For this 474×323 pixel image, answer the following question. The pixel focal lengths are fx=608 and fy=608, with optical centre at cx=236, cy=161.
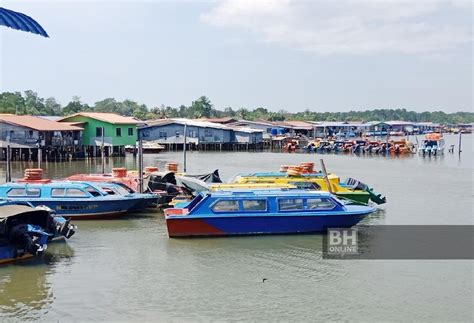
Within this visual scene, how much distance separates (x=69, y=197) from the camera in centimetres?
1947

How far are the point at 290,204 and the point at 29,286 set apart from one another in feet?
24.5

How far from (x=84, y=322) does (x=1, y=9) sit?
558 cm

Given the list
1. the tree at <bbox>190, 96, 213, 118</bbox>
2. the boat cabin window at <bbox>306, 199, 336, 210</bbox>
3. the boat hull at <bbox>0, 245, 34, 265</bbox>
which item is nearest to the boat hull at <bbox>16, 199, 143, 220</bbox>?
the boat hull at <bbox>0, 245, 34, 265</bbox>

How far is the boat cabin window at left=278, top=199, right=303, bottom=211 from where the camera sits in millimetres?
17141

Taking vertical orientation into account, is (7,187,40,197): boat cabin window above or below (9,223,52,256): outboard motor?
above

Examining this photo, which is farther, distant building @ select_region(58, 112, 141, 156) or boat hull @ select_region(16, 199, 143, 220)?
distant building @ select_region(58, 112, 141, 156)

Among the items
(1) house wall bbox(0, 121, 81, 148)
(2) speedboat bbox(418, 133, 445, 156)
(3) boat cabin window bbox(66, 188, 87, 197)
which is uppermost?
(1) house wall bbox(0, 121, 81, 148)

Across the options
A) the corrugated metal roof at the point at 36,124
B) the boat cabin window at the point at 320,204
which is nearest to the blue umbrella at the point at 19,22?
the boat cabin window at the point at 320,204

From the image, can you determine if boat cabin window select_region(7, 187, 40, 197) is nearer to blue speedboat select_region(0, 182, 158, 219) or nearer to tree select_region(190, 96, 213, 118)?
blue speedboat select_region(0, 182, 158, 219)

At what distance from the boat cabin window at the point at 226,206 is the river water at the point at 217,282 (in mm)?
816

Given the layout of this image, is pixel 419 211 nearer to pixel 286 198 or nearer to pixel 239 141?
pixel 286 198

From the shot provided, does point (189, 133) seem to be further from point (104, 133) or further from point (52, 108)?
point (52, 108)

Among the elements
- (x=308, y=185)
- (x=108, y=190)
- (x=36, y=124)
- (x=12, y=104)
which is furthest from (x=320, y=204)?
(x=12, y=104)

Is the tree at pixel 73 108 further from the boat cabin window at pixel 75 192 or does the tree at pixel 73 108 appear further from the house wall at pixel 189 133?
the boat cabin window at pixel 75 192
